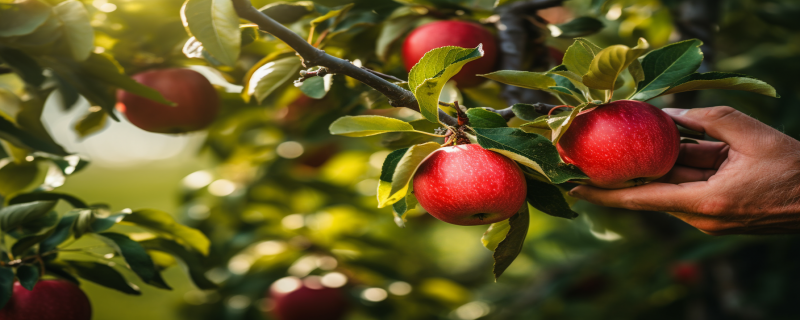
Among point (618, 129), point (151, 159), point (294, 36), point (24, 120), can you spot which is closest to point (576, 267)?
point (618, 129)

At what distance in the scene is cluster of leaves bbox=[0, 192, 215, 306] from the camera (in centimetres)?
91

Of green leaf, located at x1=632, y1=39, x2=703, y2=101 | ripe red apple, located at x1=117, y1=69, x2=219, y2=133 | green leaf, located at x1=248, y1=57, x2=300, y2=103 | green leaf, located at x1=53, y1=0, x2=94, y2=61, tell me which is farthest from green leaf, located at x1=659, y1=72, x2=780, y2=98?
ripe red apple, located at x1=117, y1=69, x2=219, y2=133

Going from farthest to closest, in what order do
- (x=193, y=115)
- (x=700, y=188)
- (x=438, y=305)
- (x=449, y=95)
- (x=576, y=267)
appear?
(x=576, y=267)
(x=438, y=305)
(x=193, y=115)
(x=449, y=95)
(x=700, y=188)

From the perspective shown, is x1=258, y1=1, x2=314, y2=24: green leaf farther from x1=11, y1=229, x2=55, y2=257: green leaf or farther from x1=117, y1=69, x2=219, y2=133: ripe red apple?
x1=11, y1=229, x2=55, y2=257: green leaf

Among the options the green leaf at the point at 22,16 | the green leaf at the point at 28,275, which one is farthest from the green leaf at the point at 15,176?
the green leaf at the point at 22,16

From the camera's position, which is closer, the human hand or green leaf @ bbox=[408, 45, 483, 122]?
green leaf @ bbox=[408, 45, 483, 122]

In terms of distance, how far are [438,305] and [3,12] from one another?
1.69 m

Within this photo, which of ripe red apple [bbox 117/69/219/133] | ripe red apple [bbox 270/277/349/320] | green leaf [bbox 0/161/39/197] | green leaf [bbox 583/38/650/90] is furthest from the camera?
ripe red apple [bbox 270/277/349/320]

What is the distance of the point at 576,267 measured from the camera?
2309 mm

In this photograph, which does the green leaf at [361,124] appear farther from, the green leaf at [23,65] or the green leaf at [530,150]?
the green leaf at [23,65]

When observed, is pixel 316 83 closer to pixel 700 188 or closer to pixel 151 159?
pixel 700 188

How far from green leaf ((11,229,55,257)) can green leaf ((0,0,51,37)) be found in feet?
1.24

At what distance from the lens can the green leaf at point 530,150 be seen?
681mm

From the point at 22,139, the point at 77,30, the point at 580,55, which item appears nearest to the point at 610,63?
the point at 580,55
